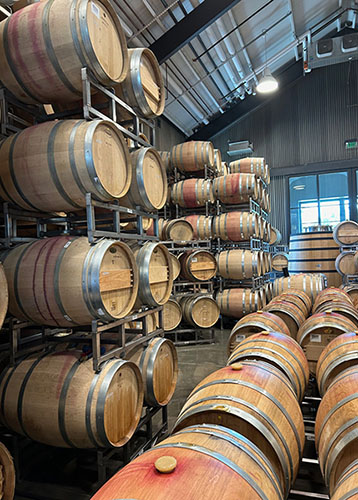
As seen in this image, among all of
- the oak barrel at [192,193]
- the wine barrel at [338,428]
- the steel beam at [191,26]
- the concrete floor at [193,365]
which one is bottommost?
the concrete floor at [193,365]

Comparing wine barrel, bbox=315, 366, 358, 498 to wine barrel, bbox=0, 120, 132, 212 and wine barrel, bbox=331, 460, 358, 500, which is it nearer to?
wine barrel, bbox=331, 460, 358, 500

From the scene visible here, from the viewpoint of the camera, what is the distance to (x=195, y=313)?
7.30m

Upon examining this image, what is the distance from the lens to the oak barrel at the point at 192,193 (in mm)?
7867

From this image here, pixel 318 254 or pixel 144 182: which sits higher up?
pixel 144 182

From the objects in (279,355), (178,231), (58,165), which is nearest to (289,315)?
(279,355)

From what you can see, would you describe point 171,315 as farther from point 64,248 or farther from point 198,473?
point 198,473

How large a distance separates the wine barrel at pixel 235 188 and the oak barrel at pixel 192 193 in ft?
1.66

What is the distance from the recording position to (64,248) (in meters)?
2.71

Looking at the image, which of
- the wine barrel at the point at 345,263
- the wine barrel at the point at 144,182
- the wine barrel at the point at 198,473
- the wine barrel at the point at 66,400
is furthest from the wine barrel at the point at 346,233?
the wine barrel at the point at 198,473

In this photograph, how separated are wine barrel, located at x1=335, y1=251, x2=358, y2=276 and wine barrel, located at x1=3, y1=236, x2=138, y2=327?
7365 mm

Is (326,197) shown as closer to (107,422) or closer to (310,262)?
(310,262)

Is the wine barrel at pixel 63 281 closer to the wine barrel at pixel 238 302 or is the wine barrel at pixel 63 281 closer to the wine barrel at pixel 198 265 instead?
the wine barrel at pixel 198 265

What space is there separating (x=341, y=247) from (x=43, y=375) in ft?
26.8

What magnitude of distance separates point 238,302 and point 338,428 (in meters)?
5.99
